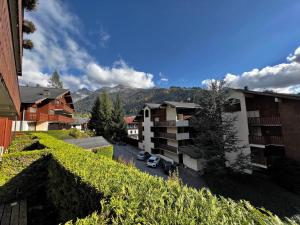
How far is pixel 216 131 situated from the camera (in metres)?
19.0

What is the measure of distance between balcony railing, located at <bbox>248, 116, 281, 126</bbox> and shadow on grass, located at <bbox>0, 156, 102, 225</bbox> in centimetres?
2032

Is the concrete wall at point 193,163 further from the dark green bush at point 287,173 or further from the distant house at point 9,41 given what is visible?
the distant house at point 9,41

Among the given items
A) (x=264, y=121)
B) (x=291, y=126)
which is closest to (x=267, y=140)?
(x=264, y=121)

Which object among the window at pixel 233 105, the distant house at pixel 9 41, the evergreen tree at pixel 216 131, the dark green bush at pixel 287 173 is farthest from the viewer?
the window at pixel 233 105

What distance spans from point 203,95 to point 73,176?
18.4m

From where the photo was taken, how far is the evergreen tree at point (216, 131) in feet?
61.3

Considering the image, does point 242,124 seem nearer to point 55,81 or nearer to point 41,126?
point 41,126

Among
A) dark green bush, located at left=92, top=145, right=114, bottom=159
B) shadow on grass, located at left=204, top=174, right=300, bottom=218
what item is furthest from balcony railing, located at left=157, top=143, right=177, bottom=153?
dark green bush, located at left=92, top=145, right=114, bottom=159

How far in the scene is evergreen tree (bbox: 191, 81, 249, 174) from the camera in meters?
18.7

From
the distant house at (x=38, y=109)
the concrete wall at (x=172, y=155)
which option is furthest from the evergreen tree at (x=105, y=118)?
the concrete wall at (x=172, y=155)

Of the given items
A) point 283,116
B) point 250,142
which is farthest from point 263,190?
point 283,116

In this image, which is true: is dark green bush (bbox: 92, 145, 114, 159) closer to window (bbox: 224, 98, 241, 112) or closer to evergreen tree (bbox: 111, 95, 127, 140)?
window (bbox: 224, 98, 241, 112)

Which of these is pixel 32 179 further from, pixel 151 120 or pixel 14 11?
pixel 151 120

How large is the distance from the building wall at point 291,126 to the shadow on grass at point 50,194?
19.8 m
